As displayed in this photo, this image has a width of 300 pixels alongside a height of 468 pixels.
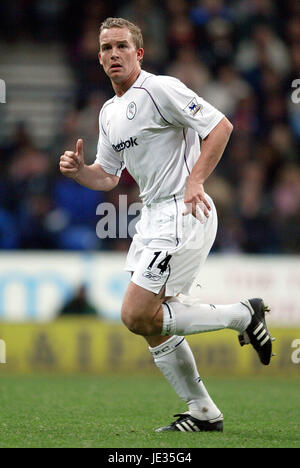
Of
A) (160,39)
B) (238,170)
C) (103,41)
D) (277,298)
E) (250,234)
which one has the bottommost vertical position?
(277,298)

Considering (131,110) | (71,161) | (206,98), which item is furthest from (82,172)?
(206,98)

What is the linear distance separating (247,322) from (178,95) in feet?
4.43

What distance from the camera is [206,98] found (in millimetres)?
11641

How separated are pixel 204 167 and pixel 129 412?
77.7 inches

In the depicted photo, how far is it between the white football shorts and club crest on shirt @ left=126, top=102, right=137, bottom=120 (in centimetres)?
53

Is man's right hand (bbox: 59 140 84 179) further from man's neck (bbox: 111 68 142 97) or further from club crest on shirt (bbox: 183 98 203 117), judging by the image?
club crest on shirt (bbox: 183 98 203 117)

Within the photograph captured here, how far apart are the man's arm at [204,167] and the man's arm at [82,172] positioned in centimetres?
77

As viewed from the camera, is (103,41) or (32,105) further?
(32,105)

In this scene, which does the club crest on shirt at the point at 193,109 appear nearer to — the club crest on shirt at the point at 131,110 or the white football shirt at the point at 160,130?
the white football shirt at the point at 160,130

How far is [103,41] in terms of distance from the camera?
17.2ft

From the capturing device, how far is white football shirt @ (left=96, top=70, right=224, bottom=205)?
16.6ft

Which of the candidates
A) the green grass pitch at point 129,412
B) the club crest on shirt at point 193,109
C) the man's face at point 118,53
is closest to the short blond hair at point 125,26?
the man's face at point 118,53

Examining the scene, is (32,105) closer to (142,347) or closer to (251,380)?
(142,347)
